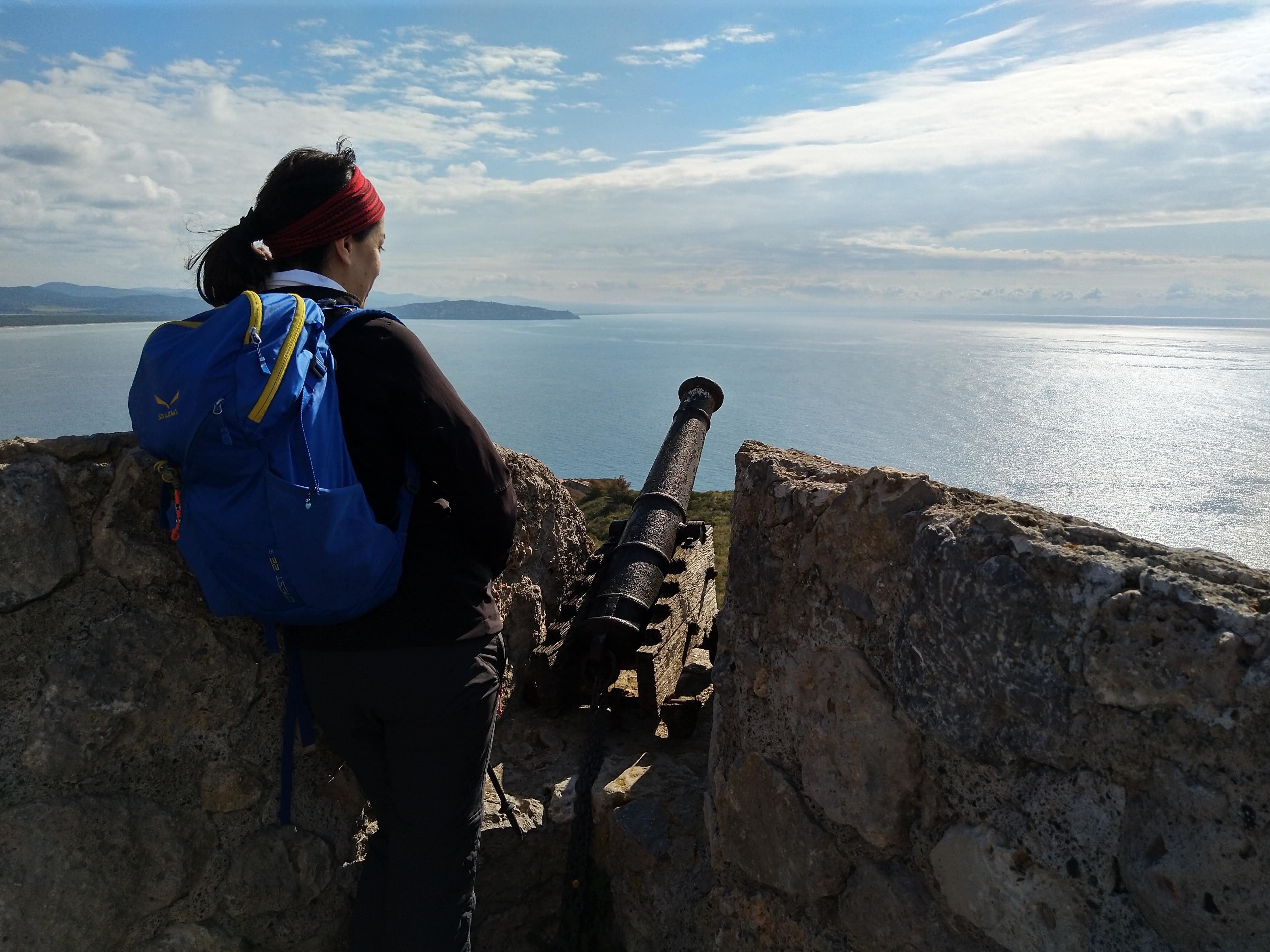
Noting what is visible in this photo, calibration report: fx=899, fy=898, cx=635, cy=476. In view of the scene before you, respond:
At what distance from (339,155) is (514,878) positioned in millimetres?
2557

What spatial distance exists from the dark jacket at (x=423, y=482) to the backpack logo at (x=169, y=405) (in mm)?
351

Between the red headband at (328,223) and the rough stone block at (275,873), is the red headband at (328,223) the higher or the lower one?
the higher one

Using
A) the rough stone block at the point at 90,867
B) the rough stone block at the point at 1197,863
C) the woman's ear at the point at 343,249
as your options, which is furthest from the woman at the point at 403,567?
the rough stone block at the point at 1197,863

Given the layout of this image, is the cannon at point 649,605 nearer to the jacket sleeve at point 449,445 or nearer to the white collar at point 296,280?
the jacket sleeve at point 449,445

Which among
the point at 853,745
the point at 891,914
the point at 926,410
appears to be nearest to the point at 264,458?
the point at 853,745

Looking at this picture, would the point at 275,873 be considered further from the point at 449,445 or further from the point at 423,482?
the point at 449,445

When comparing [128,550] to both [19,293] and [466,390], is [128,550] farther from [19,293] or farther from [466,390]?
[19,293]

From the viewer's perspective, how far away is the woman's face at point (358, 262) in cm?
237

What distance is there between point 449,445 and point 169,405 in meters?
0.63

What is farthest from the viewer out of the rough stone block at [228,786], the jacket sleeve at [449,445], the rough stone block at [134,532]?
the rough stone block at [228,786]

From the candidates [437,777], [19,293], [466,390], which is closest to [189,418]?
[437,777]

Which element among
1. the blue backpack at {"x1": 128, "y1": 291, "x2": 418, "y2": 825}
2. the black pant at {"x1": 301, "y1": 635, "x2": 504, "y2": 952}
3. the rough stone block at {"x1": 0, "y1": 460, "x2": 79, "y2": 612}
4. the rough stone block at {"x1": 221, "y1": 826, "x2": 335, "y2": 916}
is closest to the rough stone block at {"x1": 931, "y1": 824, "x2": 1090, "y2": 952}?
the black pant at {"x1": 301, "y1": 635, "x2": 504, "y2": 952}

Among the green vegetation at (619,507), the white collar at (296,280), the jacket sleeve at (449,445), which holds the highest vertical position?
the white collar at (296,280)

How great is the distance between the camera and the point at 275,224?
7.58 ft
